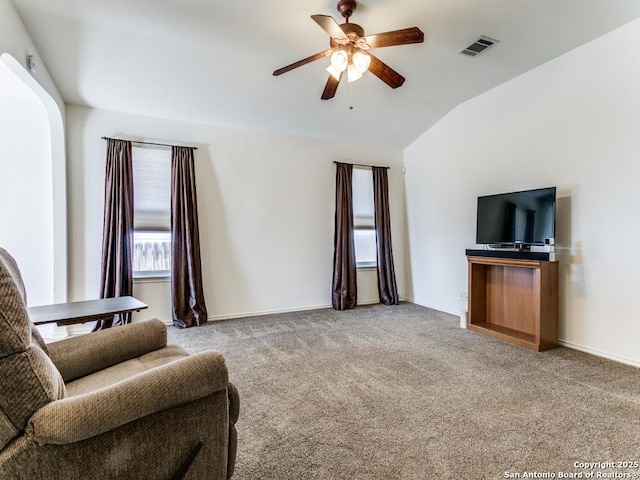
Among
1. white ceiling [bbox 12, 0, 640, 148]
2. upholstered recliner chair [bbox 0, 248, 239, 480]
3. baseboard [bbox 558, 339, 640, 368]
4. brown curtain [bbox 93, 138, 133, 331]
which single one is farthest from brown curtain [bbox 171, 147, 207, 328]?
baseboard [bbox 558, 339, 640, 368]

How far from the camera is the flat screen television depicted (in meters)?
3.39

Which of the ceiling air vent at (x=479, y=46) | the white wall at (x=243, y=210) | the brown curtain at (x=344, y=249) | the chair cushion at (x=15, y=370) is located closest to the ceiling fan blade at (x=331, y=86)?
the ceiling air vent at (x=479, y=46)

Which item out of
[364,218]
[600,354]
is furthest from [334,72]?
[600,354]

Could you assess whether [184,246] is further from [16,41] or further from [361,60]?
[361,60]

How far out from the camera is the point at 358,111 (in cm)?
462

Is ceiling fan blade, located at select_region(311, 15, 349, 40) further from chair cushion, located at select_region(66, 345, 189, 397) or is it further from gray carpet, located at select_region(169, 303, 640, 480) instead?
gray carpet, located at select_region(169, 303, 640, 480)

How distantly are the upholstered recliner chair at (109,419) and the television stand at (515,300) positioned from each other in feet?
10.4

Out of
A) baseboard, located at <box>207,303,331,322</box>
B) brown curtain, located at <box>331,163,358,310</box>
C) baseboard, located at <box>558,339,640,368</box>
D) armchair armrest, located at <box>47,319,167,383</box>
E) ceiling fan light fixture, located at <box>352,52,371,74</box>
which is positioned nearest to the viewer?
armchair armrest, located at <box>47,319,167,383</box>

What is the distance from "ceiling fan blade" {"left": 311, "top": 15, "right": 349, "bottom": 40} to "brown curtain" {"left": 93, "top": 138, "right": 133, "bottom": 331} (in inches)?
117

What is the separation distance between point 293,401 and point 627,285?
10.2 feet

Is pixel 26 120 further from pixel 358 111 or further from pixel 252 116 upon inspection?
pixel 358 111

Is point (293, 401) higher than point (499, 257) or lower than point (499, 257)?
lower

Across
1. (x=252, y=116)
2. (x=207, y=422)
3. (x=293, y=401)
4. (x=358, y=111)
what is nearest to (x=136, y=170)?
(x=252, y=116)

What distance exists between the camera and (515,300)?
12.6ft
